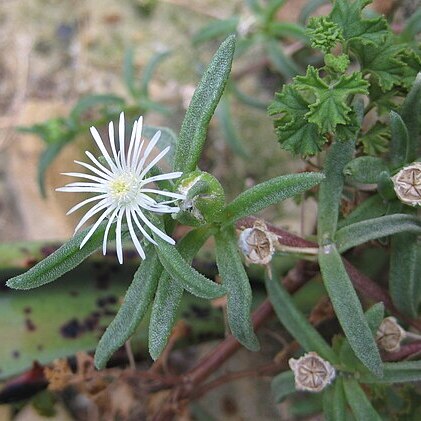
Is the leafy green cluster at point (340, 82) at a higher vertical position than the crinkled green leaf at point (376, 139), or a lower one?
higher

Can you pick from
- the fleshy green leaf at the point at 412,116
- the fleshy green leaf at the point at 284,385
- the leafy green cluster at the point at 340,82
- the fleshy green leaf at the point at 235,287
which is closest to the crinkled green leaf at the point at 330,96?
the leafy green cluster at the point at 340,82

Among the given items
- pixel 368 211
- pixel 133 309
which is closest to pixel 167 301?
pixel 133 309

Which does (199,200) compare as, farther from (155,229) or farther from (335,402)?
(335,402)

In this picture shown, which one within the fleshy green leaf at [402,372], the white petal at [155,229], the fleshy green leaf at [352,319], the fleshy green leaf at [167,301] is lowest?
the fleshy green leaf at [402,372]

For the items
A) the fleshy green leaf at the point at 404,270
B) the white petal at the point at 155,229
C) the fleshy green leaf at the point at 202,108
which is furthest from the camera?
the fleshy green leaf at the point at 404,270

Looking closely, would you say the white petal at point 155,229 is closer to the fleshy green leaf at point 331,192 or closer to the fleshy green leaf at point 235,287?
the fleshy green leaf at point 235,287

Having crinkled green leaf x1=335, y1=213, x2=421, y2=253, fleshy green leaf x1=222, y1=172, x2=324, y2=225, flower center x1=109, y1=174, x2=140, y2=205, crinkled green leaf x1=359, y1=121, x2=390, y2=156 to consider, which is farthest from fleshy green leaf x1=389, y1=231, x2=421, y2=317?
flower center x1=109, y1=174, x2=140, y2=205
